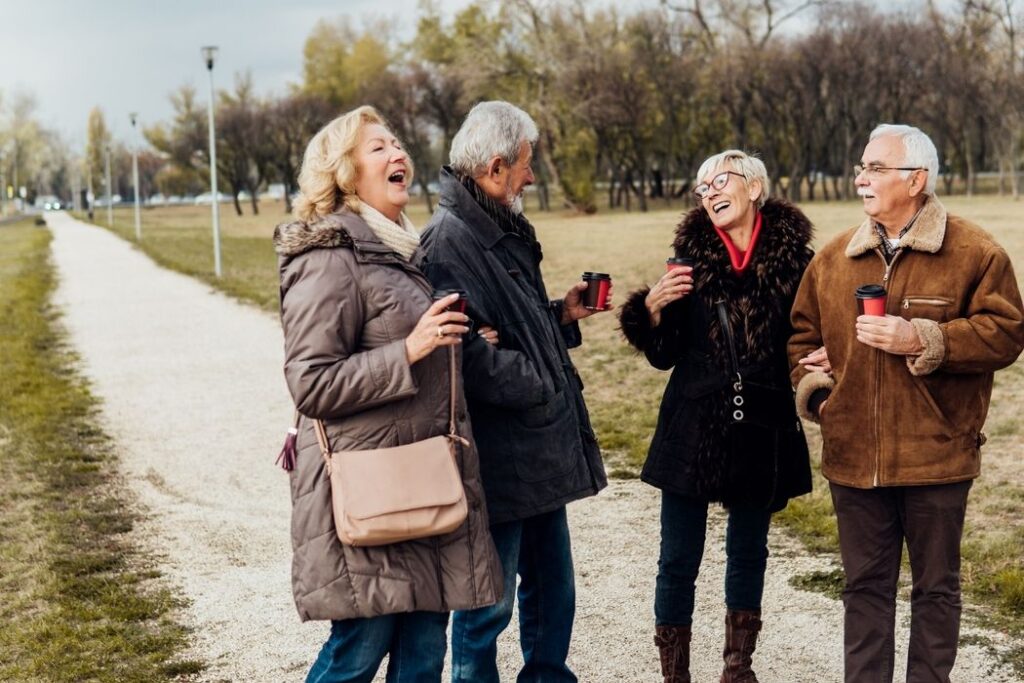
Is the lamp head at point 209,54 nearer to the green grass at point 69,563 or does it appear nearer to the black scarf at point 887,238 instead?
the green grass at point 69,563

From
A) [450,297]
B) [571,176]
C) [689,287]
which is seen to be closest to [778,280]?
[689,287]

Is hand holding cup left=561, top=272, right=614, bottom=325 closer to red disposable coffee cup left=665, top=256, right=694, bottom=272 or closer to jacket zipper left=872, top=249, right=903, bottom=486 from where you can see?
red disposable coffee cup left=665, top=256, right=694, bottom=272

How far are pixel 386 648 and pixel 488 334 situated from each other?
89 centimetres

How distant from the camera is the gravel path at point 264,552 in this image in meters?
4.57

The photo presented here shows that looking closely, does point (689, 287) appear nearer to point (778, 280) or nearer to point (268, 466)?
point (778, 280)

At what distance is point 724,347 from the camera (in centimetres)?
402

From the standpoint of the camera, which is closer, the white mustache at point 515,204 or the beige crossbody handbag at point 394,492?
the beige crossbody handbag at point 394,492

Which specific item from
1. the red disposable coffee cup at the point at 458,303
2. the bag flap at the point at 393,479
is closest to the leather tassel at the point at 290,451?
the bag flap at the point at 393,479

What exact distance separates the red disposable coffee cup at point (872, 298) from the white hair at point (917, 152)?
412 millimetres

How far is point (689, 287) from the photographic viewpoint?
4004mm

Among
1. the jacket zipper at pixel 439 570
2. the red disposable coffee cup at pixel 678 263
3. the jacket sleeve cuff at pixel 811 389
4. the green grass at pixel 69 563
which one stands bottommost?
the green grass at pixel 69 563

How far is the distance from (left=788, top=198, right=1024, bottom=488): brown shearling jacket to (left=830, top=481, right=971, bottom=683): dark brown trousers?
0.28 feet

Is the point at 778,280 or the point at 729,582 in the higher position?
the point at 778,280

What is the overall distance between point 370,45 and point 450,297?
243 feet
